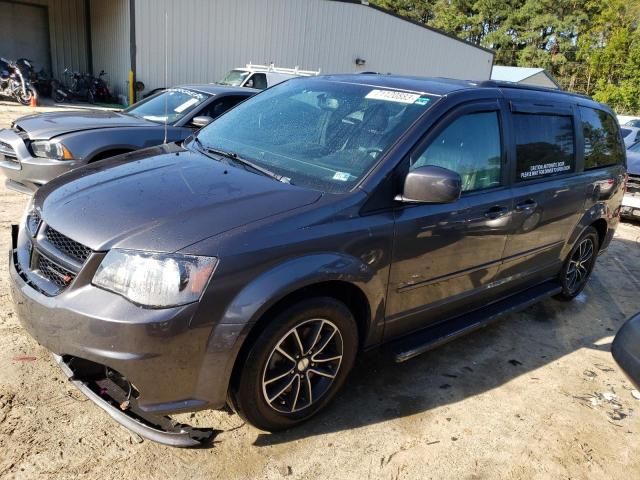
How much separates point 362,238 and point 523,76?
41.8 metres

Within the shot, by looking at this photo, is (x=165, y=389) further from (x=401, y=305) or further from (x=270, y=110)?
(x=270, y=110)

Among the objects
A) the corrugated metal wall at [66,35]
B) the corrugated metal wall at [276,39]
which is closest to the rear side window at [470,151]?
the corrugated metal wall at [276,39]

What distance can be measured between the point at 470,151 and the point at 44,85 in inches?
805

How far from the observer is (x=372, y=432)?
9.38 ft

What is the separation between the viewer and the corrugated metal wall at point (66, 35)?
2112cm

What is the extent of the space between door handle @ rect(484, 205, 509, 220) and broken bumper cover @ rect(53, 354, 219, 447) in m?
2.13

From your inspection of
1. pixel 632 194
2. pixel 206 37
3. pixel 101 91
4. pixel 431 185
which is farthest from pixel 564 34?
pixel 431 185

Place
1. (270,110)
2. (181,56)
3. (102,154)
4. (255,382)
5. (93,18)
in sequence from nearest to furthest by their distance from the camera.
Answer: (255,382), (270,110), (102,154), (181,56), (93,18)

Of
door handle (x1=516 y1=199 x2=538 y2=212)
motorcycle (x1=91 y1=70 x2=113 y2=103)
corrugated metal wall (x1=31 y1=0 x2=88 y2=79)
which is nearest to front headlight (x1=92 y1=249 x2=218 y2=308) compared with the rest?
door handle (x1=516 y1=199 x2=538 y2=212)

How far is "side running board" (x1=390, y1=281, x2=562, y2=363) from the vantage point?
3092 millimetres

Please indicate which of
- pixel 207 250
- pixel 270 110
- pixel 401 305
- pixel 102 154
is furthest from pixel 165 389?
pixel 102 154

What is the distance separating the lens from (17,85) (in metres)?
16.2

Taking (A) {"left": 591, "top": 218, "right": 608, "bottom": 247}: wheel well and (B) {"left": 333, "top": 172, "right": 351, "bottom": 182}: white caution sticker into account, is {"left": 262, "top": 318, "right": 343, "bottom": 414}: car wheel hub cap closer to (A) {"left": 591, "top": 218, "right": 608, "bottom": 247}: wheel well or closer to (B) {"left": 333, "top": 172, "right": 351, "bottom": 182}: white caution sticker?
(B) {"left": 333, "top": 172, "right": 351, "bottom": 182}: white caution sticker

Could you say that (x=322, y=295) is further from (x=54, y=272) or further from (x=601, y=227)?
(x=601, y=227)
